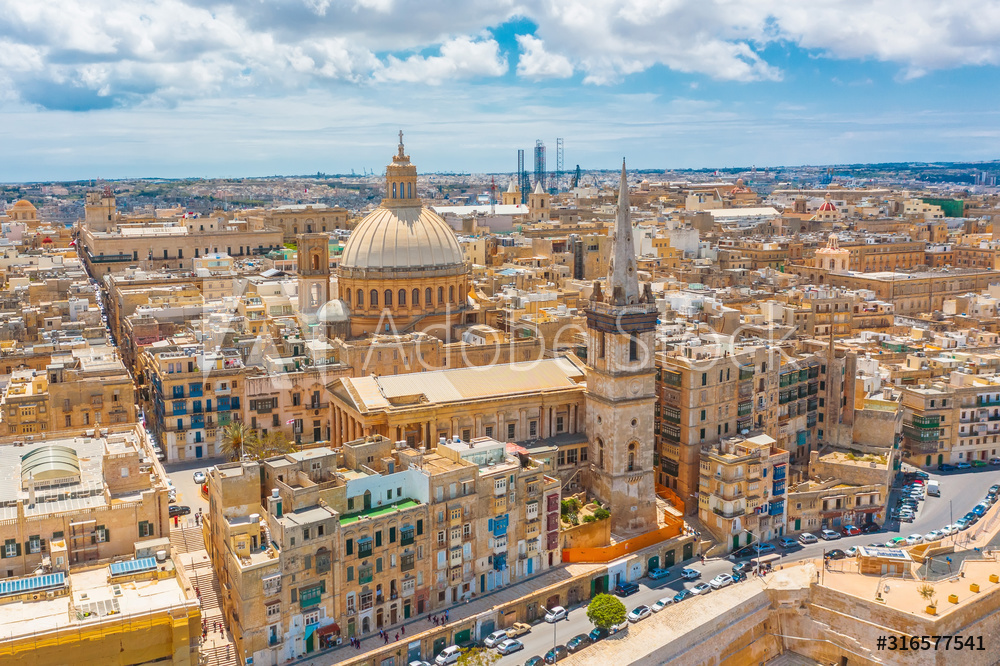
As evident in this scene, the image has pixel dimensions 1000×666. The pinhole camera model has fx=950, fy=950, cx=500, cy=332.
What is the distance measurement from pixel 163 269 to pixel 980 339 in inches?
3904

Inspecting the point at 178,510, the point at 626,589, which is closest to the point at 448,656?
the point at 626,589

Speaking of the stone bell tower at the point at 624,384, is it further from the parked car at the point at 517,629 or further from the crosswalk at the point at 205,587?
the crosswalk at the point at 205,587

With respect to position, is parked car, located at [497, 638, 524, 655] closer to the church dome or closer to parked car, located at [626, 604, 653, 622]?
parked car, located at [626, 604, 653, 622]

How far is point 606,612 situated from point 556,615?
3.88m

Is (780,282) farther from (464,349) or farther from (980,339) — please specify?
(464,349)

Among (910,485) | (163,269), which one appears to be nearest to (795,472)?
(910,485)

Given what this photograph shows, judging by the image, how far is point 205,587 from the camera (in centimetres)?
5091

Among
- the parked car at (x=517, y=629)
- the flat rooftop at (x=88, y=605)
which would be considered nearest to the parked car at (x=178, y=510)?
the flat rooftop at (x=88, y=605)

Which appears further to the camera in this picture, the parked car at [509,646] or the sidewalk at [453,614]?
the parked car at [509,646]

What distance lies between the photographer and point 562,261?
131 meters

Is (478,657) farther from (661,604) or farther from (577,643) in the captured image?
(661,604)

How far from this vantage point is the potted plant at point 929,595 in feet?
162

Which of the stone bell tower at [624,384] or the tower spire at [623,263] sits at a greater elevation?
the tower spire at [623,263]

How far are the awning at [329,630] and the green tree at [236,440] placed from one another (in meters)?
19.8
